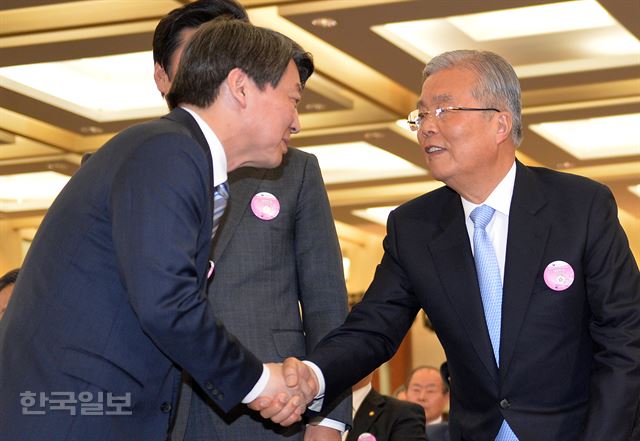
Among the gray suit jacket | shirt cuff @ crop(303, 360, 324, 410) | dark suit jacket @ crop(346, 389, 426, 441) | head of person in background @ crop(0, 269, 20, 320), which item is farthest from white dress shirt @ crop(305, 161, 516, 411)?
dark suit jacket @ crop(346, 389, 426, 441)

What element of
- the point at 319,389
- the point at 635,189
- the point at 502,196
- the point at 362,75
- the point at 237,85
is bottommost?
the point at 319,389

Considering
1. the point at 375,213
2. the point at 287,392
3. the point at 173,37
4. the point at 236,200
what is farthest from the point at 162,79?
the point at 375,213

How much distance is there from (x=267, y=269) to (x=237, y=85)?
598 mm

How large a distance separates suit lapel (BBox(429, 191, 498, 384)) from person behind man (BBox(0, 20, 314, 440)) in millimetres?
774

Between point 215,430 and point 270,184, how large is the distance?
0.65m

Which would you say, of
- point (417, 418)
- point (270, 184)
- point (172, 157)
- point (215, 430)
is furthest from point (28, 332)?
point (417, 418)

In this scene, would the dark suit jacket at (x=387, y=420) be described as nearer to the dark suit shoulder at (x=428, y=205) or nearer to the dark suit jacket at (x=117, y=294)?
the dark suit shoulder at (x=428, y=205)

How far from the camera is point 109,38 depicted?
7445 millimetres

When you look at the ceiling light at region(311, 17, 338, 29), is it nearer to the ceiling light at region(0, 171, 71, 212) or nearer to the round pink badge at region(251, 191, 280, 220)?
the round pink badge at region(251, 191, 280, 220)

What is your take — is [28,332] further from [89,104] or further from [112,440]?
[89,104]

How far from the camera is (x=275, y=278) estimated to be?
8.99ft

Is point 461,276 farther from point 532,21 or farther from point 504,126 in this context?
point 532,21

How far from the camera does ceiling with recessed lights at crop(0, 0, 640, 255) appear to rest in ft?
23.9

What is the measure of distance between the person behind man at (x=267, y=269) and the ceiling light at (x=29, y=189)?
9035mm
